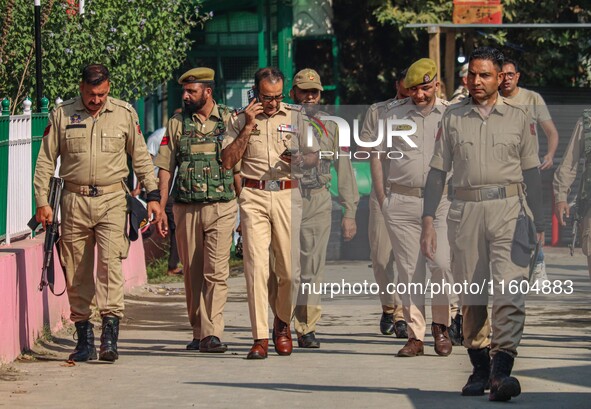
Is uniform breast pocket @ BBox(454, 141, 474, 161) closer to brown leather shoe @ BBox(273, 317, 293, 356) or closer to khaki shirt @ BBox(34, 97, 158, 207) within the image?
brown leather shoe @ BBox(273, 317, 293, 356)

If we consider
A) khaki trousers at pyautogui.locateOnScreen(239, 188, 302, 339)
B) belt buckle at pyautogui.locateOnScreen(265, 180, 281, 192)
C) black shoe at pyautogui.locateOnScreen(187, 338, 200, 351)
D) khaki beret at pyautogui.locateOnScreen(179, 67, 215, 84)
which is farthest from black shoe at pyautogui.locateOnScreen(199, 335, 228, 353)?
khaki beret at pyautogui.locateOnScreen(179, 67, 215, 84)

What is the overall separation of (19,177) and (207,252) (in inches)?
67.9

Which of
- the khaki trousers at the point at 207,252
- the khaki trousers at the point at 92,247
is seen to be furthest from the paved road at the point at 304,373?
the khaki trousers at the point at 92,247

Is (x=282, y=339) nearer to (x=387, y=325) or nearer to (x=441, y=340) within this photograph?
(x=441, y=340)

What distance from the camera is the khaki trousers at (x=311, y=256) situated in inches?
448

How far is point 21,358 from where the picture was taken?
34.8 ft

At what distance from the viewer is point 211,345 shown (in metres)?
11.0

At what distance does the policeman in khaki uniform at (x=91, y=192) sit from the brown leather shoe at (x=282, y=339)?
43.2 inches

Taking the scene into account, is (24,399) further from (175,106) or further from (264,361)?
(175,106)

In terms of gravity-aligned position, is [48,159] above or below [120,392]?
above

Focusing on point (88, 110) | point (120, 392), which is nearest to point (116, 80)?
point (88, 110)

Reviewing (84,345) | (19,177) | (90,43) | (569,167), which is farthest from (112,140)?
(90,43)

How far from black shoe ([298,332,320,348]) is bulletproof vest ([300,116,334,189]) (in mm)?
1077

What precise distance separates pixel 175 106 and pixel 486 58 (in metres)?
14.5
